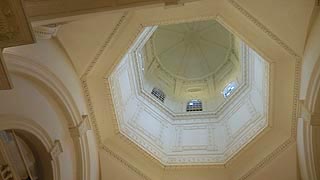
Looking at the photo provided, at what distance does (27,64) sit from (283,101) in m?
6.52

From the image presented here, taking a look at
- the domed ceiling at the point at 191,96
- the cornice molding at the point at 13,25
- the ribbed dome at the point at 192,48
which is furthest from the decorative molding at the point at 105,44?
the ribbed dome at the point at 192,48

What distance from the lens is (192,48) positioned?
56.2 ft

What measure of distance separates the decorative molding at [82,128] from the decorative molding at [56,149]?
52cm

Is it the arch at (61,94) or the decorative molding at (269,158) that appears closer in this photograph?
the arch at (61,94)

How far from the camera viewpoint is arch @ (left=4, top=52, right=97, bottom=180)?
7023mm

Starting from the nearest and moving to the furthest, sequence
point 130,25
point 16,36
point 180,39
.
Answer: point 16,36, point 130,25, point 180,39

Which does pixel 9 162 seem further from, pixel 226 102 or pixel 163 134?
pixel 226 102

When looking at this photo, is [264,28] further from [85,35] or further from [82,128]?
[82,128]

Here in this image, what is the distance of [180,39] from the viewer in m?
17.1

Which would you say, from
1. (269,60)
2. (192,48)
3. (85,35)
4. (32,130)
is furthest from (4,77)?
(192,48)

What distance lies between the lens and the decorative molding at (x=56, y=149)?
8.32 meters

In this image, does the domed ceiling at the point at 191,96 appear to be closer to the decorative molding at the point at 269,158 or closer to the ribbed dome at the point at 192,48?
the ribbed dome at the point at 192,48

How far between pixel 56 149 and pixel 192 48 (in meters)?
10.2

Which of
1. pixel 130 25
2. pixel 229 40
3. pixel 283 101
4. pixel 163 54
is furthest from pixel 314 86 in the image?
pixel 163 54
